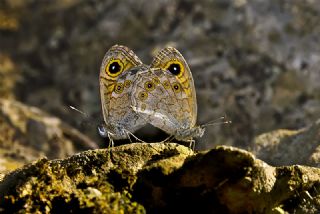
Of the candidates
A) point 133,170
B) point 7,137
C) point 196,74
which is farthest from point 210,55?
point 133,170

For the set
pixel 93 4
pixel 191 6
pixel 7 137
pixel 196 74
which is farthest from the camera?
pixel 93 4

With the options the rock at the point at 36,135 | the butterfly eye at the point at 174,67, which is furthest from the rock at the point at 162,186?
the rock at the point at 36,135

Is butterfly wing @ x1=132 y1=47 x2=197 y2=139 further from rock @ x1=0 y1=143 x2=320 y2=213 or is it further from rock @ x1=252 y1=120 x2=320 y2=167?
rock @ x1=0 y1=143 x2=320 y2=213

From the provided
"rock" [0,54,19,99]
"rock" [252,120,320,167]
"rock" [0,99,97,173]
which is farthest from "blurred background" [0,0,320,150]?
"rock" [252,120,320,167]

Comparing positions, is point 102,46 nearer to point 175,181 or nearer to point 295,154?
point 295,154

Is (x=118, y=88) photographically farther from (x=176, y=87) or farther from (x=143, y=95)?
(x=176, y=87)
